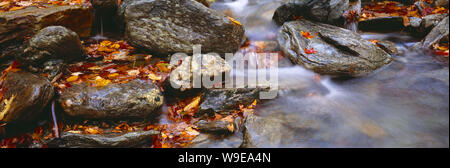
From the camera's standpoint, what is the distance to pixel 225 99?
4180 mm

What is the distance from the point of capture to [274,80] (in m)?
4.93

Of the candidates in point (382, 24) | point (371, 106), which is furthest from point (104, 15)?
point (382, 24)

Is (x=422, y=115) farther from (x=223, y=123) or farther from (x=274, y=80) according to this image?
(x=223, y=123)

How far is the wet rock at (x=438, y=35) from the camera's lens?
5090 mm

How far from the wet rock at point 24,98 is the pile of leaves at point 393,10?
7.64 meters

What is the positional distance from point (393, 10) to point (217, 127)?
7.32m

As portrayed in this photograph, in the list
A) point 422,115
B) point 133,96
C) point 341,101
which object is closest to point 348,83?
point 341,101

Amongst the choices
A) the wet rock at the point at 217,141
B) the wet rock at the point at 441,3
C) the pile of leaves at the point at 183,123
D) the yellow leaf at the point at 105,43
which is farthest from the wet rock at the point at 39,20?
the wet rock at the point at 441,3

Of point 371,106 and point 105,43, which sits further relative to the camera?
point 105,43

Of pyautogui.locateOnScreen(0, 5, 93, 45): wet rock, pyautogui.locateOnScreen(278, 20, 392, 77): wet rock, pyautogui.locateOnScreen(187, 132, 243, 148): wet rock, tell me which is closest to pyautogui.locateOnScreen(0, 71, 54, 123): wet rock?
pyautogui.locateOnScreen(0, 5, 93, 45): wet rock

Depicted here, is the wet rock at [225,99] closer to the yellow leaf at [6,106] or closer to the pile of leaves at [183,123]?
the pile of leaves at [183,123]

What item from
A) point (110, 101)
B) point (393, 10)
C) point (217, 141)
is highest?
point (393, 10)

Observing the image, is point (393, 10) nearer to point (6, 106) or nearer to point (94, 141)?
point (94, 141)

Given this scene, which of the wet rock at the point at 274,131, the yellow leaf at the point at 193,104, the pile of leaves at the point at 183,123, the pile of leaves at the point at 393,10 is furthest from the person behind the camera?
the pile of leaves at the point at 393,10
